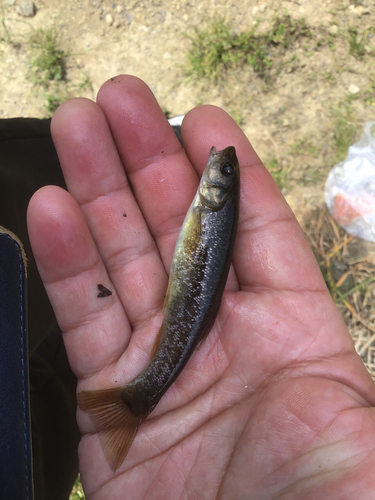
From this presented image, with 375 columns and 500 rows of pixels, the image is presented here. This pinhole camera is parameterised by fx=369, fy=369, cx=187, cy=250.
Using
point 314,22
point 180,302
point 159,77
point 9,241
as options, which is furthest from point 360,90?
point 9,241

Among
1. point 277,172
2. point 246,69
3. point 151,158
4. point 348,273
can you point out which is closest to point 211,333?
point 151,158

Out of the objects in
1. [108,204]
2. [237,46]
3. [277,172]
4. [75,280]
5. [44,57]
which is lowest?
[277,172]

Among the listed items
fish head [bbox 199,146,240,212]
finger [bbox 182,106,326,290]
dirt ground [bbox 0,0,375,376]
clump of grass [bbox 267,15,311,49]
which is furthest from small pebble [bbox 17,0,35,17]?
fish head [bbox 199,146,240,212]

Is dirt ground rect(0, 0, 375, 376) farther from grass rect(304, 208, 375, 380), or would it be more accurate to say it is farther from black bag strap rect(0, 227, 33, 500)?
black bag strap rect(0, 227, 33, 500)

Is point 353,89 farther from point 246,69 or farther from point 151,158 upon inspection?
point 151,158

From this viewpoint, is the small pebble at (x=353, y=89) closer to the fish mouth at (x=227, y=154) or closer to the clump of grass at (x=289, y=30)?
the clump of grass at (x=289, y=30)

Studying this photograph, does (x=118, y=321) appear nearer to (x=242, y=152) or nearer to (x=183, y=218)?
(x=183, y=218)
